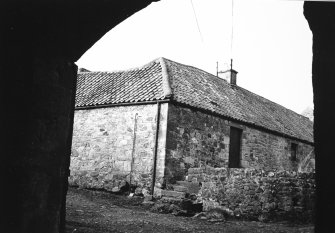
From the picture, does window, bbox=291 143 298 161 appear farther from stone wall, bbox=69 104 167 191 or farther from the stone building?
stone wall, bbox=69 104 167 191

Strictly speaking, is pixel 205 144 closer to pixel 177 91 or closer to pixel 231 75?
pixel 177 91

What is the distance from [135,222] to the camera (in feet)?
28.2

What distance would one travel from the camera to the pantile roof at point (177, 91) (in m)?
14.4

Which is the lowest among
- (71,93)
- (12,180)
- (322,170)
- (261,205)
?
(261,205)

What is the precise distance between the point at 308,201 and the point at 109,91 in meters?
9.54

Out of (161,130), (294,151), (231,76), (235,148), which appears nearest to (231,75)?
(231,76)

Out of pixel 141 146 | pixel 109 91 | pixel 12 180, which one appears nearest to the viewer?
pixel 12 180

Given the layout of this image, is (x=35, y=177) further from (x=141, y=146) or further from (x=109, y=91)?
(x=109, y=91)

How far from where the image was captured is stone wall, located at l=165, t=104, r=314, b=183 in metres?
13.1

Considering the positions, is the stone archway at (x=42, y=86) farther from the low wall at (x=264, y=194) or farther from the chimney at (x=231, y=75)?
the chimney at (x=231, y=75)

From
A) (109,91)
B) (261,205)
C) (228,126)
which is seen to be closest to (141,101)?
(109,91)

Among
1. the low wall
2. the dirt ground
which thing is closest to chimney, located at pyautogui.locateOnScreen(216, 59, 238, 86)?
the low wall

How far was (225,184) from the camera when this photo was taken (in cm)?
1096

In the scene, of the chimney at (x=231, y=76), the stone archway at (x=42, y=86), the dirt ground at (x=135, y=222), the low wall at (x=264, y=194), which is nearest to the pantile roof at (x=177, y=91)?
the chimney at (x=231, y=76)
